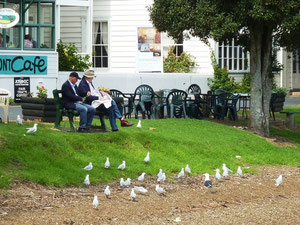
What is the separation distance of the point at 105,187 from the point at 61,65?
68.5 feet

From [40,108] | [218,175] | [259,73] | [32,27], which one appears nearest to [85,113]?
[40,108]

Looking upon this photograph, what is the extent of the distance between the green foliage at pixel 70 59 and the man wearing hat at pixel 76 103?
57.1 feet

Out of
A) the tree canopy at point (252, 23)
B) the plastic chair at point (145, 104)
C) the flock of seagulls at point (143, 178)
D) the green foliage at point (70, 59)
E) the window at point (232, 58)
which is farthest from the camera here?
the window at point (232, 58)

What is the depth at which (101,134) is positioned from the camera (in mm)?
15852

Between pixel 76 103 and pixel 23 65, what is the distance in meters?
15.4

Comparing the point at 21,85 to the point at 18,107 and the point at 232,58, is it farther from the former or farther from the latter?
the point at 232,58

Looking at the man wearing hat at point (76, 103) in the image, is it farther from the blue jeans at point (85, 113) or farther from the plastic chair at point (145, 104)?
the plastic chair at point (145, 104)

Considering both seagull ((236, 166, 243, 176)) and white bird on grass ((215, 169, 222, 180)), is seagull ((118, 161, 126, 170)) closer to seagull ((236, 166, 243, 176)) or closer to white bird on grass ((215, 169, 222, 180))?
white bird on grass ((215, 169, 222, 180))

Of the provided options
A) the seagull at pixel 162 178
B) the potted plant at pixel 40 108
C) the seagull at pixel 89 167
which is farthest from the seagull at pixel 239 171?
the potted plant at pixel 40 108

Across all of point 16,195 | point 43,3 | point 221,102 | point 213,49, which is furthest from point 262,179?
point 213,49

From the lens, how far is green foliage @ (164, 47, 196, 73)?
1442 inches

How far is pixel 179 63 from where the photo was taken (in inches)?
1438

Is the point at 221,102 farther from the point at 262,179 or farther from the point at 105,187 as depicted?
the point at 105,187

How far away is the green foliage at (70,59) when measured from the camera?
33.4m
